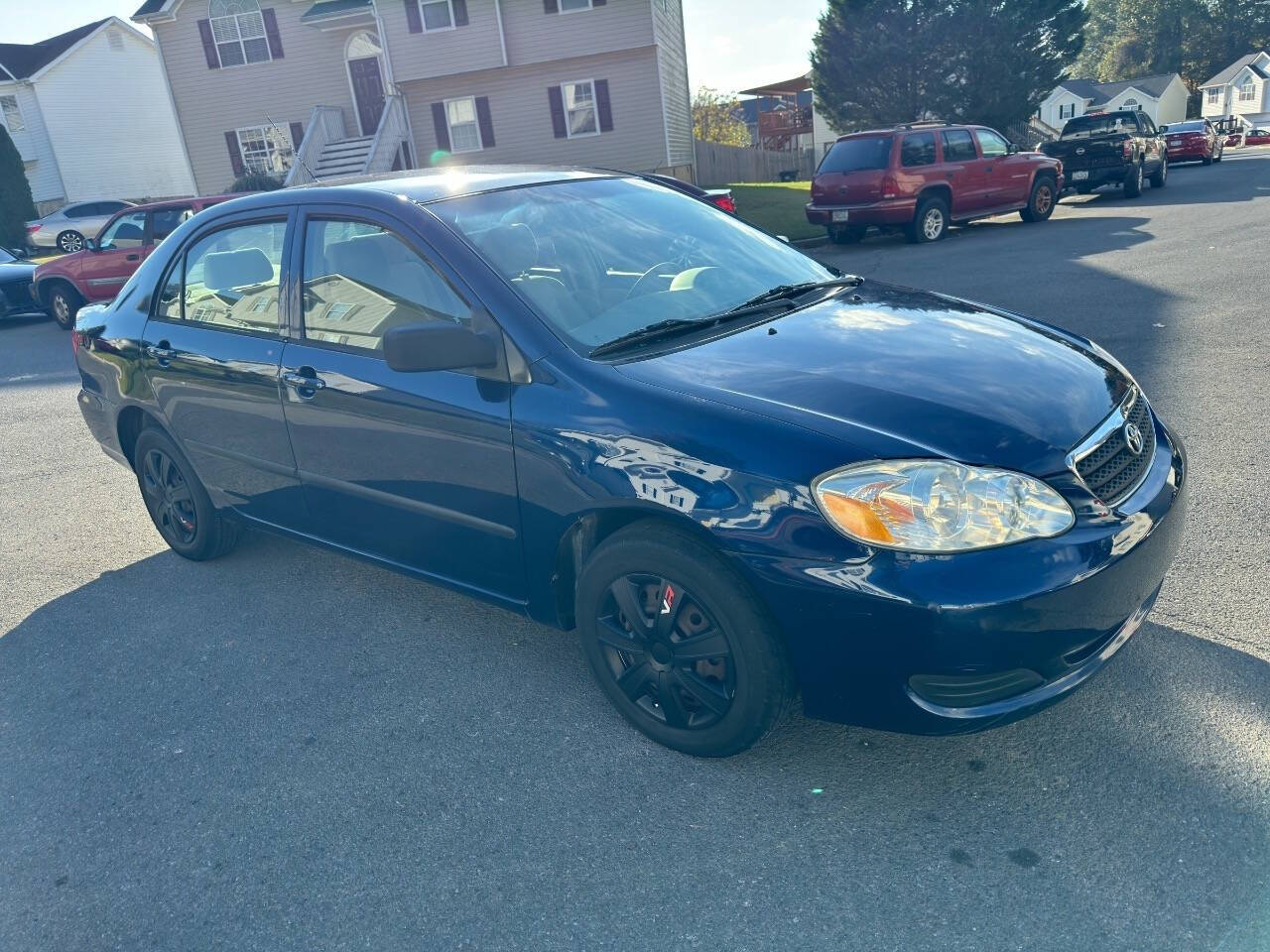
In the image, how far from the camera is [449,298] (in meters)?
3.28

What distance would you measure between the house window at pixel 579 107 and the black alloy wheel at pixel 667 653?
87.5 ft

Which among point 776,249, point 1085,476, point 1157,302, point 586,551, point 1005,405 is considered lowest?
point 1157,302

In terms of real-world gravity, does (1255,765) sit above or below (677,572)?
below

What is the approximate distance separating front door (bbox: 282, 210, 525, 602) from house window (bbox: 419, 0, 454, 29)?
2596 centimetres

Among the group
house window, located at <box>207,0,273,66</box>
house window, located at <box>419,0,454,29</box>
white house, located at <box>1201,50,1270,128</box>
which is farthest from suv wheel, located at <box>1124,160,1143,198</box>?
white house, located at <box>1201,50,1270,128</box>

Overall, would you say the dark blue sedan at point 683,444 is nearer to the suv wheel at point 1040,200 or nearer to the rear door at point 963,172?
the rear door at point 963,172

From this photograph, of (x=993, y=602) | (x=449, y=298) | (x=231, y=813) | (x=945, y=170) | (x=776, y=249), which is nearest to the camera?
(x=993, y=602)

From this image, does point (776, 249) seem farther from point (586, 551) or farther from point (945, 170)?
point (945, 170)

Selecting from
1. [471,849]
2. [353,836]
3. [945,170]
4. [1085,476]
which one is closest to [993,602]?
[1085,476]

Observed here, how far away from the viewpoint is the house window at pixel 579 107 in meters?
27.2

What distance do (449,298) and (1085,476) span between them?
206cm

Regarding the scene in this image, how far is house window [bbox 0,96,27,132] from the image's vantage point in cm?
3781

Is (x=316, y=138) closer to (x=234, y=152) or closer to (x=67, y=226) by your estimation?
(x=234, y=152)

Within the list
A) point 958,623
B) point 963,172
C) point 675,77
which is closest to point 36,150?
point 675,77
